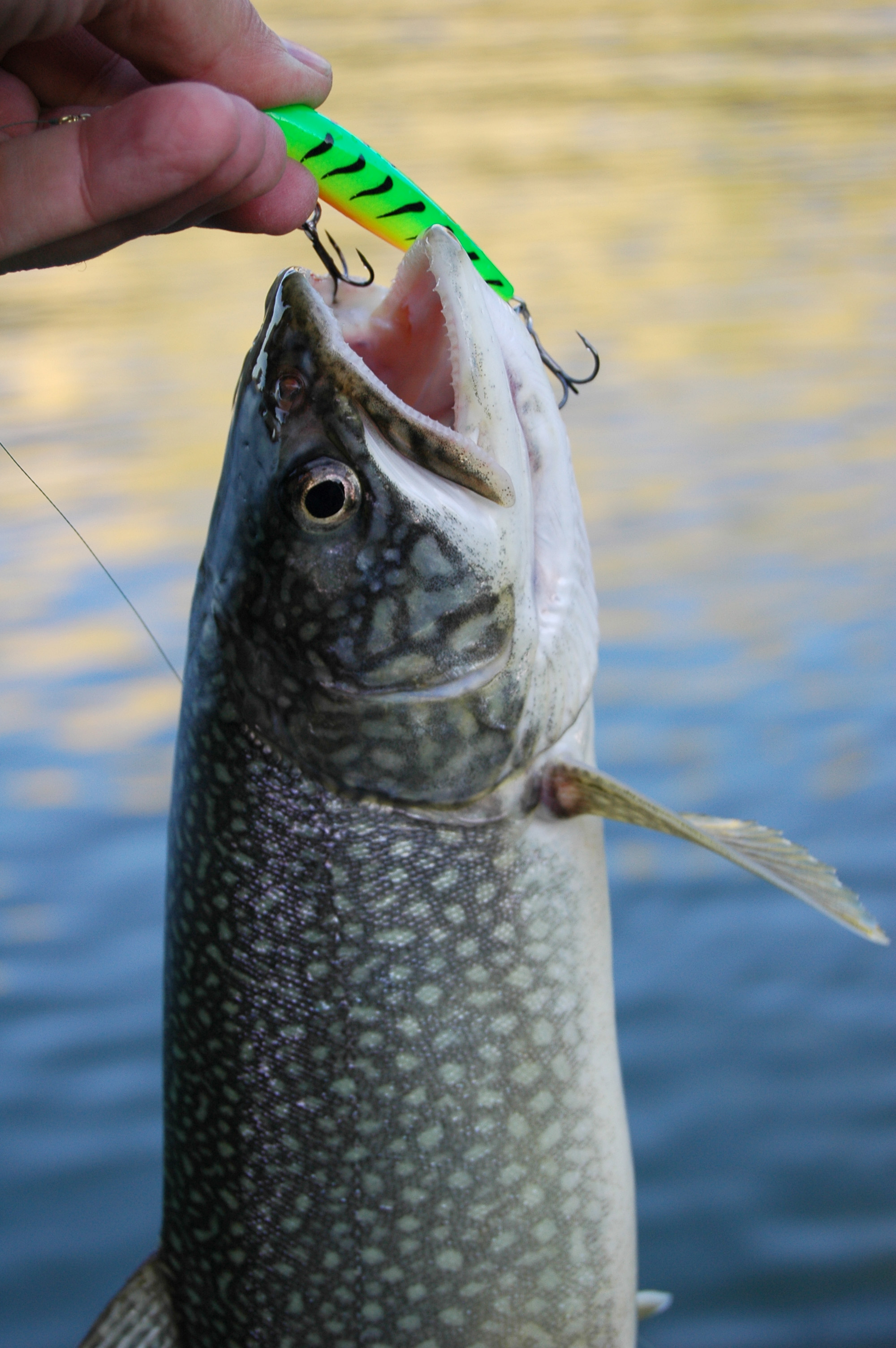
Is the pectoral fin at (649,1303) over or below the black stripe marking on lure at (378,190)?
below

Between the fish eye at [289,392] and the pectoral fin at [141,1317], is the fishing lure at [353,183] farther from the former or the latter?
the pectoral fin at [141,1317]

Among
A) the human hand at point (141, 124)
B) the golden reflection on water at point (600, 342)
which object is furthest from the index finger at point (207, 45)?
the golden reflection on water at point (600, 342)

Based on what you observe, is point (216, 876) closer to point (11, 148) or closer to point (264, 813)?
point (264, 813)

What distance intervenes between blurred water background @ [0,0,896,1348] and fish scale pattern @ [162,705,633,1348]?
168 cm

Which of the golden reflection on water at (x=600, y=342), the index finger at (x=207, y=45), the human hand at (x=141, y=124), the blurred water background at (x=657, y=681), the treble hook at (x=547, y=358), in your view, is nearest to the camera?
the human hand at (x=141, y=124)

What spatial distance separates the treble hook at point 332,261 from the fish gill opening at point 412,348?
55 mm

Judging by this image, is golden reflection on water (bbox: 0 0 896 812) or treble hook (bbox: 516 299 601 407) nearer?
treble hook (bbox: 516 299 601 407)

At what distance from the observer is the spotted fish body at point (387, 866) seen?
1.78 m

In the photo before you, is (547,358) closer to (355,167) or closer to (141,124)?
(355,167)

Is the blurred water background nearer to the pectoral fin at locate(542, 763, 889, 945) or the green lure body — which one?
the pectoral fin at locate(542, 763, 889, 945)

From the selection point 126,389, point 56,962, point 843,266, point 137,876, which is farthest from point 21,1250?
point 843,266

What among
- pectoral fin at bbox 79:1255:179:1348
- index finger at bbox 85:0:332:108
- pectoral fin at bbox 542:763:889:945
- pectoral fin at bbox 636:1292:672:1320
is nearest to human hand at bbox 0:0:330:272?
index finger at bbox 85:0:332:108

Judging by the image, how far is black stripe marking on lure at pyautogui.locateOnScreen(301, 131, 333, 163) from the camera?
1.83 meters

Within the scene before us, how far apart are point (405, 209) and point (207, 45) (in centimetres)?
32
